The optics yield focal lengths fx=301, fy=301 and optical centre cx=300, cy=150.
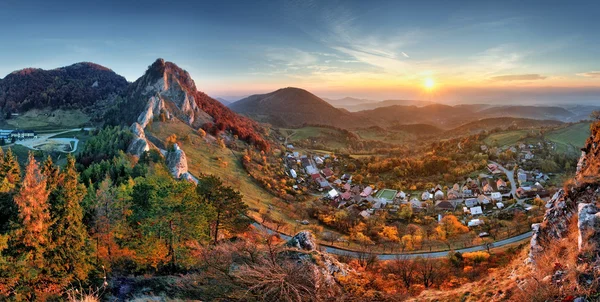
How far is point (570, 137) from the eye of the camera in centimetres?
12119

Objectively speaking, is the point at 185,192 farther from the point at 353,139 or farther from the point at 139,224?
the point at 353,139

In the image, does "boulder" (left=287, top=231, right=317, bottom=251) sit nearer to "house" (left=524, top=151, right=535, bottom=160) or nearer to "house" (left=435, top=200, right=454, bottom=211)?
"house" (left=435, top=200, right=454, bottom=211)

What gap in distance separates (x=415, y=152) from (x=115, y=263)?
140 meters

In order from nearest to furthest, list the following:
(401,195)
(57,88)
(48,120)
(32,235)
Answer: (32,235)
(401,195)
(48,120)
(57,88)

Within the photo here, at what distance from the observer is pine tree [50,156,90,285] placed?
17.4m

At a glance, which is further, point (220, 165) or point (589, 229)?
point (220, 165)

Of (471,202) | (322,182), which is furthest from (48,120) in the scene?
(471,202)

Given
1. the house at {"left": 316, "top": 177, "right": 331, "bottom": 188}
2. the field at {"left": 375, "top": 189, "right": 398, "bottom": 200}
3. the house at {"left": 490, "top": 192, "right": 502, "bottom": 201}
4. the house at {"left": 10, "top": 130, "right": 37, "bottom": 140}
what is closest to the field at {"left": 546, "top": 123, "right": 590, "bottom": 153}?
the house at {"left": 490, "top": 192, "right": 502, "bottom": 201}

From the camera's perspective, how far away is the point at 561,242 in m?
12.0

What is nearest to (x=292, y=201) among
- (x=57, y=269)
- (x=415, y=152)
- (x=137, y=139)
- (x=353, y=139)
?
(x=137, y=139)

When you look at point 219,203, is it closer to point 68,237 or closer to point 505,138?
point 68,237

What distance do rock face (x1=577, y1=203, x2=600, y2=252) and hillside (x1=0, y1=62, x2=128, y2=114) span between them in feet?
470

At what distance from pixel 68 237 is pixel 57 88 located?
486ft

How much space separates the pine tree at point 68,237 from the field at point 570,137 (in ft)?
438
